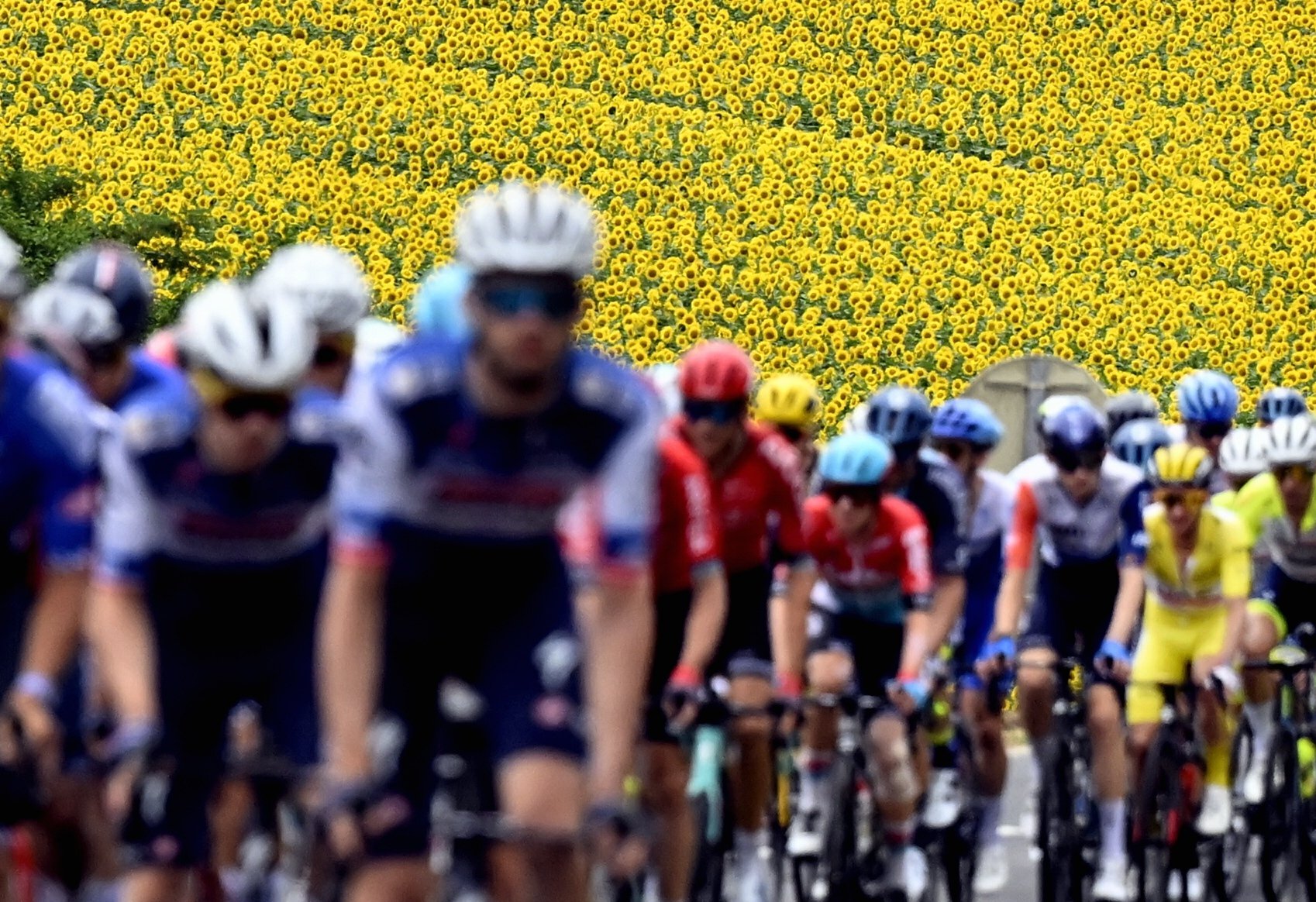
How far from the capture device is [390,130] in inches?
1188

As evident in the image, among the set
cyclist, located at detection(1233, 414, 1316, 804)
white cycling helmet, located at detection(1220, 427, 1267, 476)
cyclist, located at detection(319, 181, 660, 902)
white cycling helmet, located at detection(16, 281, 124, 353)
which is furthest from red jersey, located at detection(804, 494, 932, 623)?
cyclist, located at detection(319, 181, 660, 902)

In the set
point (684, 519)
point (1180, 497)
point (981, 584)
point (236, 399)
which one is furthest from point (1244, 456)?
point (236, 399)

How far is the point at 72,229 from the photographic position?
2275 cm

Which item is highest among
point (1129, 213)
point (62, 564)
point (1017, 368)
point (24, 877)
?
point (1129, 213)

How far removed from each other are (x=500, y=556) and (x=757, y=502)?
413 cm

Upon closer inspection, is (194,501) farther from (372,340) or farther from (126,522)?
(372,340)

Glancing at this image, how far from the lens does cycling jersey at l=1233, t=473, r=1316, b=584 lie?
14133 millimetres

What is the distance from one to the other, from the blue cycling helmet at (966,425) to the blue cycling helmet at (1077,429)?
0.87 m

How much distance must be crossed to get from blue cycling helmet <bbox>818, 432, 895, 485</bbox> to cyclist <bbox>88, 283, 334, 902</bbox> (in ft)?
12.4

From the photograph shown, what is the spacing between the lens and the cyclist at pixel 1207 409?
1548cm

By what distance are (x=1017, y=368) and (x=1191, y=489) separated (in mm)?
8333

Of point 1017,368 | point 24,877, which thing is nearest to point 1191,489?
point 24,877

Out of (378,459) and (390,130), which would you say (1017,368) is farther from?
(378,459)

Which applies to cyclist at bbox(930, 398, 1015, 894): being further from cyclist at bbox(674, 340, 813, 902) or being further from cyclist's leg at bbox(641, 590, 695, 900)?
cyclist's leg at bbox(641, 590, 695, 900)
